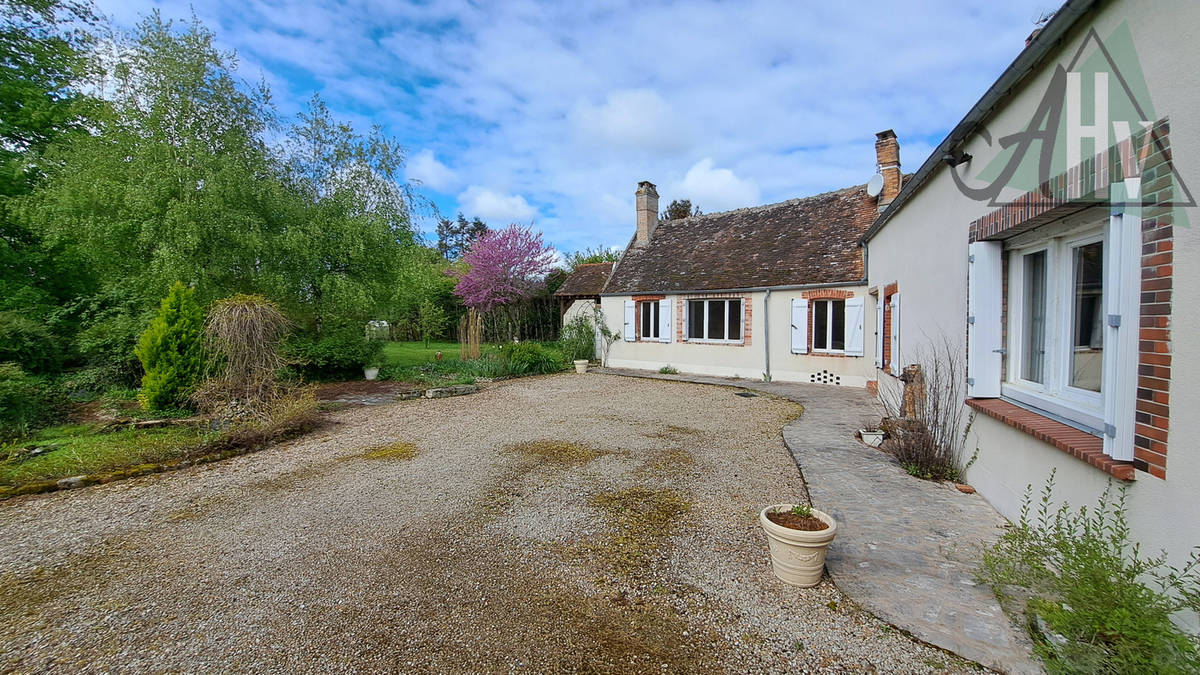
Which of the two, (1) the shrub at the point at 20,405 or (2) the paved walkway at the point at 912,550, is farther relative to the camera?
(1) the shrub at the point at 20,405

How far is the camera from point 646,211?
15.2 m

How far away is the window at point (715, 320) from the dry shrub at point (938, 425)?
684 cm

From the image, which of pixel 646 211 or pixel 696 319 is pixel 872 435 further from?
pixel 646 211

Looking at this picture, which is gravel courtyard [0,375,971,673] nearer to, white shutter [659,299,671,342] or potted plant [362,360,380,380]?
potted plant [362,360,380,380]

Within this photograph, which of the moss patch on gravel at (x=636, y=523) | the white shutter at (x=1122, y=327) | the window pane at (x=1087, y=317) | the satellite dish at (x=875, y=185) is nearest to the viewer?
the white shutter at (x=1122, y=327)

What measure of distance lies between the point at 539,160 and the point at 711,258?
5.54m

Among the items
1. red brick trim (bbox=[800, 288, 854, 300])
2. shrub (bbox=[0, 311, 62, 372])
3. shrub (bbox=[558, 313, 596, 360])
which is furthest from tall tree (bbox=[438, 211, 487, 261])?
red brick trim (bbox=[800, 288, 854, 300])

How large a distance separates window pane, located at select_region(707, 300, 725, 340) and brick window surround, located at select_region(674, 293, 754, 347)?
0.59ft

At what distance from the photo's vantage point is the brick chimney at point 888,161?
10.2m

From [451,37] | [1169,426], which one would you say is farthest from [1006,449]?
[451,37]

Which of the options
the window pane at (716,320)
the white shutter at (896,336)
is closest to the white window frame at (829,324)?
the window pane at (716,320)

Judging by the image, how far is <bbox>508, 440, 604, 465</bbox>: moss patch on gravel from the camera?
17.7 feet

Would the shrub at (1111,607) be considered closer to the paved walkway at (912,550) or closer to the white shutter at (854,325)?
the paved walkway at (912,550)

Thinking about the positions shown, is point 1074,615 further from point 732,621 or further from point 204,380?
point 204,380
